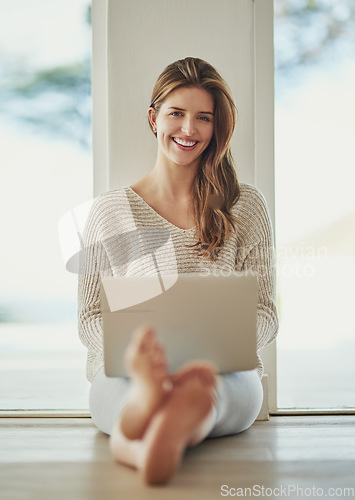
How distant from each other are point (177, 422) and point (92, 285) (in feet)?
3.56

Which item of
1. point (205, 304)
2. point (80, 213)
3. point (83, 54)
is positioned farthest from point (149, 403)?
point (83, 54)

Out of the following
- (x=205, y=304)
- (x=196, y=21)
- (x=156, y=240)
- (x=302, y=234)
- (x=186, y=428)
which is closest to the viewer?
(x=186, y=428)

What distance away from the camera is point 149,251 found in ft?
6.97

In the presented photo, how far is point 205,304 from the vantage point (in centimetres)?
153

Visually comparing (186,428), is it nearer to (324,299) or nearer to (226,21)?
(324,299)

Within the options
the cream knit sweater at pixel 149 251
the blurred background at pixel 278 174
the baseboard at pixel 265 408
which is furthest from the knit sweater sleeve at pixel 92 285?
the baseboard at pixel 265 408

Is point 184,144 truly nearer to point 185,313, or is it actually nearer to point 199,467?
point 185,313

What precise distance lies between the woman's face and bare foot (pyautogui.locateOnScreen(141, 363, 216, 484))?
46.7 inches

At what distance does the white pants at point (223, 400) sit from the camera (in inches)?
66.7

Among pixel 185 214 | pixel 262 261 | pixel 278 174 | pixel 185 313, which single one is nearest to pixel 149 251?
pixel 185 214

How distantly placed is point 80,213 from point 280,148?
953 millimetres

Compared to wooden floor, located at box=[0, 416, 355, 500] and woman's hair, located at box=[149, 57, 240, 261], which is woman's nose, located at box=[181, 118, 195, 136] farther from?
wooden floor, located at box=[0, 416, 355, 500]

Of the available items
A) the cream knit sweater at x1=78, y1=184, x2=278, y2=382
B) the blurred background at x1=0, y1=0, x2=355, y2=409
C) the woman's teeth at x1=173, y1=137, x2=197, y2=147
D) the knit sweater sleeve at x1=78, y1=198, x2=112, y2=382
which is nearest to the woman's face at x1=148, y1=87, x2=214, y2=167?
the woman's teeth at x1=173, y1=137, x2=197, y2=147

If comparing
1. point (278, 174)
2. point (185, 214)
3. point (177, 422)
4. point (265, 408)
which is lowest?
point (265, 408)
